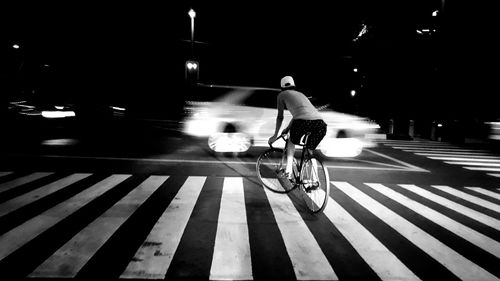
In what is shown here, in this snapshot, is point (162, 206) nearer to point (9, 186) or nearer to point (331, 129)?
point (9, 186)

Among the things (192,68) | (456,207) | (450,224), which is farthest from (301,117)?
(192,68)

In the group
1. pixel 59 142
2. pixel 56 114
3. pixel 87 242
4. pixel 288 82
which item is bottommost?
pixel 87 242

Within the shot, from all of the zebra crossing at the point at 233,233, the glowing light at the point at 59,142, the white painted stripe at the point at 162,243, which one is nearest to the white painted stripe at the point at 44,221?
the zebra crossing at the point at 233,233

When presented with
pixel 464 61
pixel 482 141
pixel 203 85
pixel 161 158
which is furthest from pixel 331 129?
pixel 464 61

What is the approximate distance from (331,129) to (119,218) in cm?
840

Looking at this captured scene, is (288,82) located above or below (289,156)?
above

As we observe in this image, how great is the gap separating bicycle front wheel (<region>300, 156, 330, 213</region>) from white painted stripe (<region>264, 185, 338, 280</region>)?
0.97 feet

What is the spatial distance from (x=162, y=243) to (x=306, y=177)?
8.40 ft

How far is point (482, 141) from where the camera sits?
16578mm

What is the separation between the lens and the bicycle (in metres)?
4.76

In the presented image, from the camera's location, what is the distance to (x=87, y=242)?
11.5ft

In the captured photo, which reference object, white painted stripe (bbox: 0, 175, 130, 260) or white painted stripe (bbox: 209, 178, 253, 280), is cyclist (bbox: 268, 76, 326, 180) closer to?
white painted stripe (bbox: 209, 178, 253, 280)

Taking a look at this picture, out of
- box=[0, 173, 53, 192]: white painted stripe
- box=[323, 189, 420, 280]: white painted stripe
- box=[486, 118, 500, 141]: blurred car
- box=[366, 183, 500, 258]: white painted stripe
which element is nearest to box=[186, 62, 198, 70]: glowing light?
box=[0, 173, 53, 192]: white painted stripe

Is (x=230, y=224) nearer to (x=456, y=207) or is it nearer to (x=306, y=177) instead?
(x=306, y=177)
